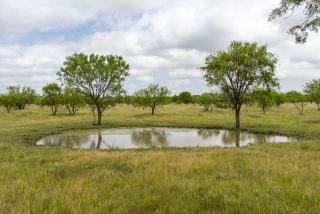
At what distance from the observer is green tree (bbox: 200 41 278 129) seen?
89.7 ft

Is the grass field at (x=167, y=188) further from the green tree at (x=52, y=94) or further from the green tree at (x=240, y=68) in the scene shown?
the green tree at (x=52, y=94)

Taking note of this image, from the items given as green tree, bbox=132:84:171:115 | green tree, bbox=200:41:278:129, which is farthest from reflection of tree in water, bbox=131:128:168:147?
green tree, bbox=132:84:171:115

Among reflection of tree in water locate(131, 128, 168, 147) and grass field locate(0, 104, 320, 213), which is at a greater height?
grass field locate(0, 104, 320, 213)

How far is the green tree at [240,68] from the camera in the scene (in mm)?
27344

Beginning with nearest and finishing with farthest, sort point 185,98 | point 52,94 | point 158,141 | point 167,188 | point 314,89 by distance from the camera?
point 167,188 → point 158,141 → point 314,89 → point 52,94 → point 185,98

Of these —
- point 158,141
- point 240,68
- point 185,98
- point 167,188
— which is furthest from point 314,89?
point 185,98

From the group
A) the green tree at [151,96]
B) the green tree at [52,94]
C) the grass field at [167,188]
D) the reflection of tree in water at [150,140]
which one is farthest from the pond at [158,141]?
the green tree at [52,94]

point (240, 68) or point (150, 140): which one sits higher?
point (240, 68)

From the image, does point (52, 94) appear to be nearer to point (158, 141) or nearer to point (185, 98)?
point (158, 141)

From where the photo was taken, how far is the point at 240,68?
92.6 ft

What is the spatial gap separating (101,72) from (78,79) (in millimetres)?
3590

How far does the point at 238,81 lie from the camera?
95.0 feet

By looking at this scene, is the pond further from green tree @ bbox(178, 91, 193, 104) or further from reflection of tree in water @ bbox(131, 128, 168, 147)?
green tree @ bbox(178, 91, 193, 104)

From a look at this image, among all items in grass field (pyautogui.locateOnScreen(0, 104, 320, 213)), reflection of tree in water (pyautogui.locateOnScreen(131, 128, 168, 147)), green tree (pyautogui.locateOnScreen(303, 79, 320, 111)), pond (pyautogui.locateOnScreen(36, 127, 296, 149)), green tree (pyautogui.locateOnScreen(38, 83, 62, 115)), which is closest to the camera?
grass field (pyautogui.locateOnScreen(0, 104, 320, 213))
